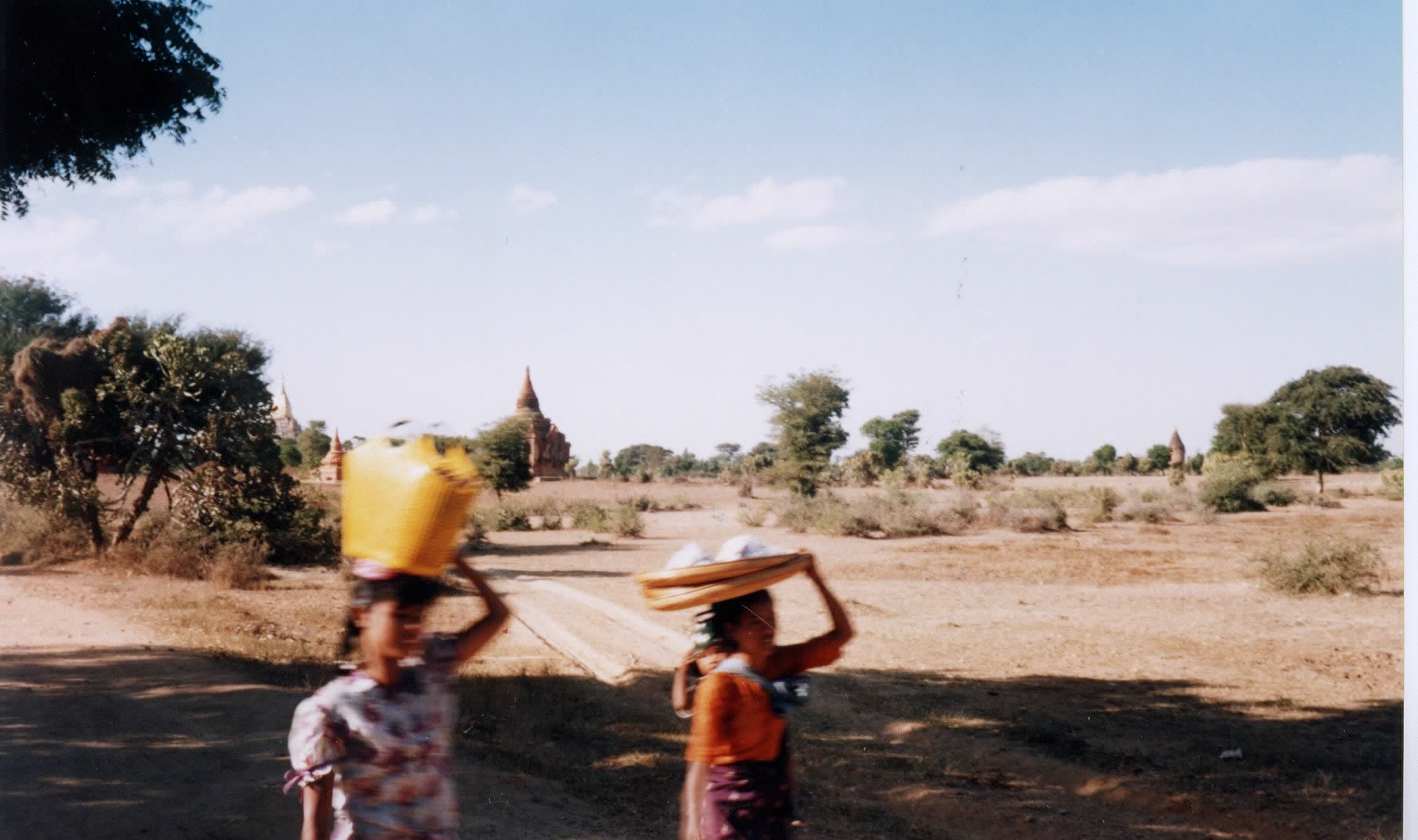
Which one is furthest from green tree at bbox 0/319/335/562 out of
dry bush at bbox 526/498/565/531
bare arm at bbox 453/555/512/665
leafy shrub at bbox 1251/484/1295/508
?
leafy shrub at bbox 1251/484/1295/508

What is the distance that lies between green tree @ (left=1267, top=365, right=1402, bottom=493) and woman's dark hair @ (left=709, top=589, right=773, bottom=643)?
122 ft

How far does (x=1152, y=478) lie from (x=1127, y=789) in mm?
52381

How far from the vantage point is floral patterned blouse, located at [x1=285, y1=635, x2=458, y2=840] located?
2.39 meters

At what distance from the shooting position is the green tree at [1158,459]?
65.8 meters

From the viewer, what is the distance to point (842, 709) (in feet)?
29.7

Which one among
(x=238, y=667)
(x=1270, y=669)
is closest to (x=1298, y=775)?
(x=1270, y=669)

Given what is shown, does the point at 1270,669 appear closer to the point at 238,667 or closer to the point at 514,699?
the point at 514,699

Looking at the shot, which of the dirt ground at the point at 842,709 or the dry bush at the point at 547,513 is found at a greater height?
the dry bush at the point at 547,513

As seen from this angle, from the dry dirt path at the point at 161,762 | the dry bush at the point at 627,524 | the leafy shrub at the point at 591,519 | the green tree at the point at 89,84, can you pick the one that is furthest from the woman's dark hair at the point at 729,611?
the leafy shrub at the point at 591,519

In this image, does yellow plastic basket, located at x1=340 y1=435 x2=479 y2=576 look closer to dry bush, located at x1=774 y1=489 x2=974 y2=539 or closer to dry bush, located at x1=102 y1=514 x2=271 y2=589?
dry bush, located at x1=102 y1=514 x2=271 y2=589

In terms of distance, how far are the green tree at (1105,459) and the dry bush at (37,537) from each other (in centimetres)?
5966

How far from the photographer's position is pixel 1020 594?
52.7ft

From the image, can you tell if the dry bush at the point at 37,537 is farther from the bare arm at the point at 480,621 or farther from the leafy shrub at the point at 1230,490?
the leafy shrub at the point at 1230,490

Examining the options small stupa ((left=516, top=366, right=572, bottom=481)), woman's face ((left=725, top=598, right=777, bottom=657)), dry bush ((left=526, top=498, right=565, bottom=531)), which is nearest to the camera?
woman's face ((left=725, top=598, right=777, bottom=657))
